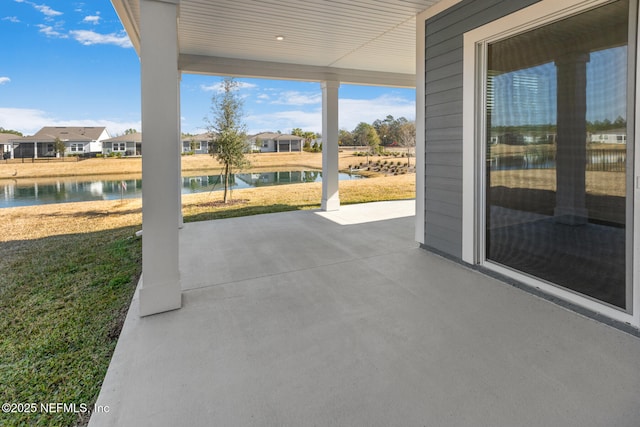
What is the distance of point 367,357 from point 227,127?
805 centimetres

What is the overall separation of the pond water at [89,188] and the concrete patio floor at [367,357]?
7689 mm

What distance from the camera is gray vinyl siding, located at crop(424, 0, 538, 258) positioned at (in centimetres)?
376

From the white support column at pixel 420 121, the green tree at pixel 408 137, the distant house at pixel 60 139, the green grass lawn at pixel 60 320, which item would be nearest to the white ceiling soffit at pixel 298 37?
the white support column at pixel 420 121

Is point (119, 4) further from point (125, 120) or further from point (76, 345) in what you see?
point (125, 120)

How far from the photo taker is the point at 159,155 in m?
2.79

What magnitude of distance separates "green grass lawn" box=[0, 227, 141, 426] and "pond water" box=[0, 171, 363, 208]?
592cm

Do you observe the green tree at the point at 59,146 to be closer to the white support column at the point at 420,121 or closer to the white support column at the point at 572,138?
the white support column at the point at 420,121

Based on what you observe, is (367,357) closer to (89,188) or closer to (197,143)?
Result: (89,188)

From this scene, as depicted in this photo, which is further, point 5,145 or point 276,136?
point 276,136

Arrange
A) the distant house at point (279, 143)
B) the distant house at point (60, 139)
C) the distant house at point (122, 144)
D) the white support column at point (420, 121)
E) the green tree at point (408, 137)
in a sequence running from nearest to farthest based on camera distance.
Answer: the white support column at point (420, 121) < the green tree at point (408, 137) < the distant house at point (60, 139) < the distant house at point (122, 144) < the distant house at point (279, 143)

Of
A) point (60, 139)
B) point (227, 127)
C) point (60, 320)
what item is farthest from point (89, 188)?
point (60, 139)

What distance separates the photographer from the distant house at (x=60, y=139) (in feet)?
99.7

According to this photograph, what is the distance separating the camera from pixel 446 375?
1.95 m

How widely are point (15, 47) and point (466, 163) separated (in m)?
36.6
